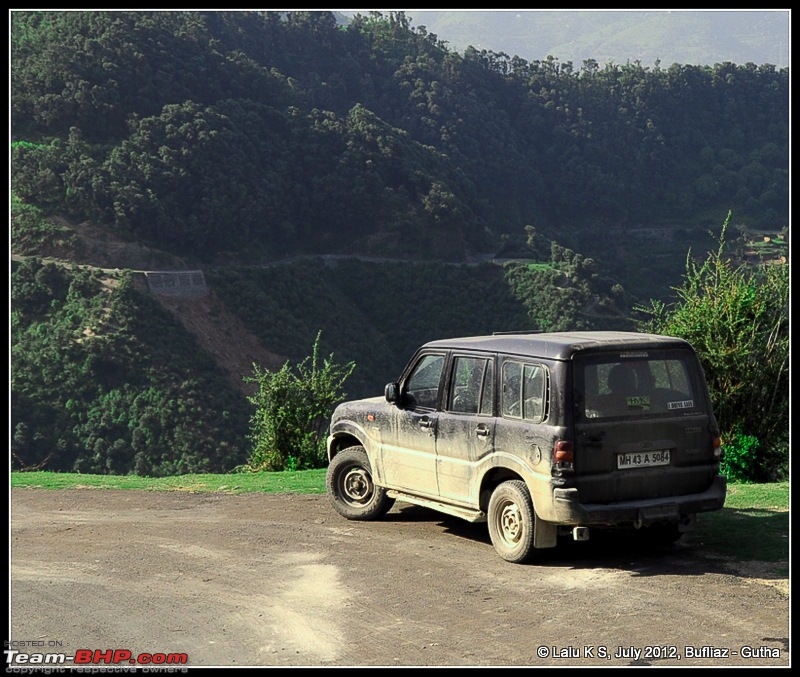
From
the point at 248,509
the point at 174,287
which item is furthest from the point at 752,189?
the point at 248,509

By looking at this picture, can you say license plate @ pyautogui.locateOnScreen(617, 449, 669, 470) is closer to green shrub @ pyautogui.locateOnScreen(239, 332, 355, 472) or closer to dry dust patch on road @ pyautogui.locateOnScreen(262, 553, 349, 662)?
dry dust patch on road @ pyautogui.locateOnScreen(262, 553, 349, 662)

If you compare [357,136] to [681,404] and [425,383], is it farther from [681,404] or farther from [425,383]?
[681,404]

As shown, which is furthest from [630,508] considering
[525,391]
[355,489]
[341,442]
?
[341,442]

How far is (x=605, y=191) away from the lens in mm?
116938

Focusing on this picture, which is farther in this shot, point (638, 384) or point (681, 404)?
point (681, 404)

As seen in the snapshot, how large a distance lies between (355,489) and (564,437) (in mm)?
3231

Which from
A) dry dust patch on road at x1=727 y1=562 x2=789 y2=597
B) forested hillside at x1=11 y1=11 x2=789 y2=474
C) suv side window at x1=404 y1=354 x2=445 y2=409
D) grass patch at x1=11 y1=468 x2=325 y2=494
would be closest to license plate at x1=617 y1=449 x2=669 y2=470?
dry dust patch on road at x1=727 y1=562 x2=789 y2=597

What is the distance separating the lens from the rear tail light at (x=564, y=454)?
8.37m

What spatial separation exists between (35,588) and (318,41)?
119439 millimetres

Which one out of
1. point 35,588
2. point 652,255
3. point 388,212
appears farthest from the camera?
point 652,255

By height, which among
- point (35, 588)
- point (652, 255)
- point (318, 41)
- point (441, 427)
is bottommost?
point (35, 588)

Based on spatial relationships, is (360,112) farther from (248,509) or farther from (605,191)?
(248,509)

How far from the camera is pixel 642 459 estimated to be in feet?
28.5

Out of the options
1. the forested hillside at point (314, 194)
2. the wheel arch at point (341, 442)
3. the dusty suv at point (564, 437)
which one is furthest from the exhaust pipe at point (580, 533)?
the forested hillside at point (314, 194)
